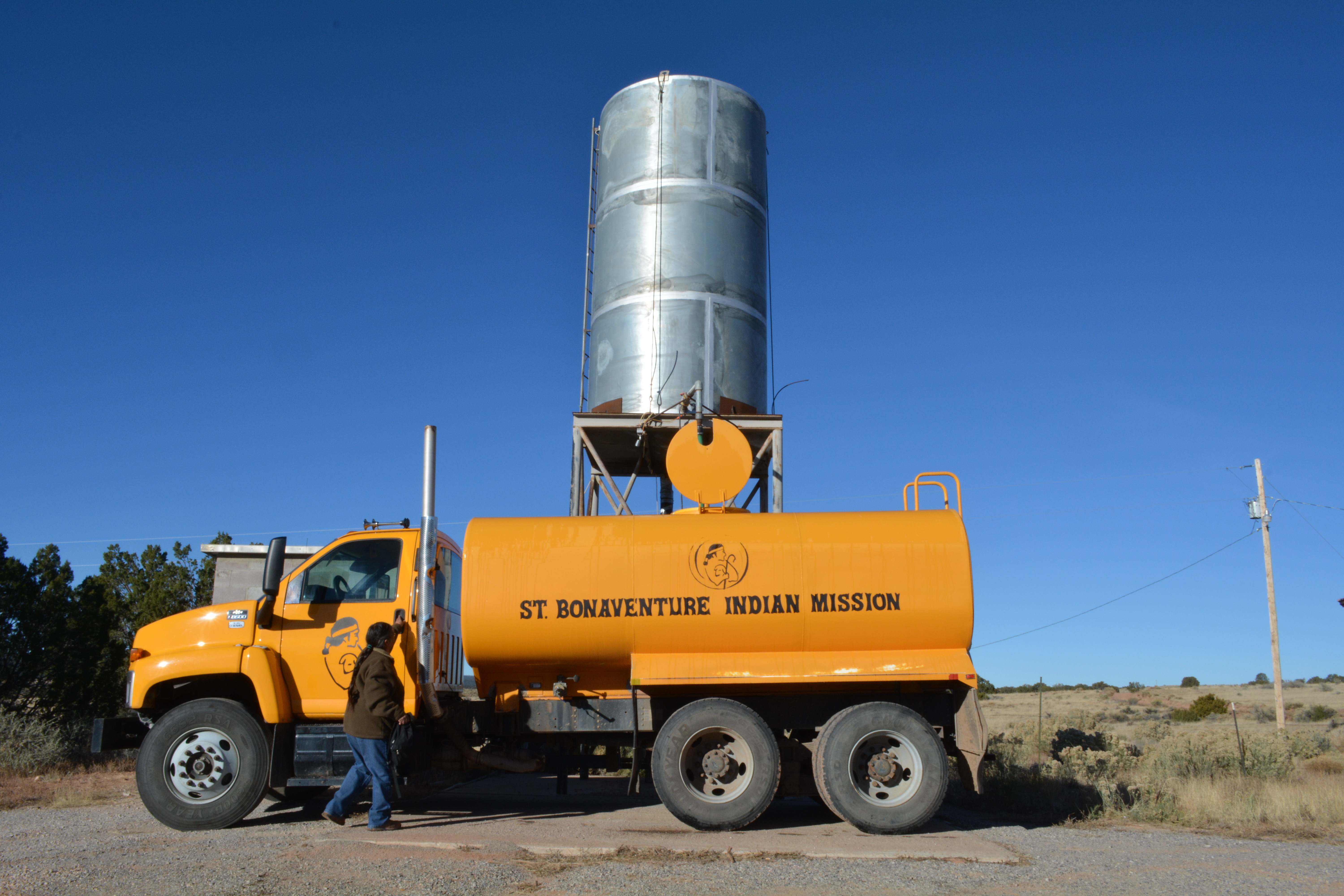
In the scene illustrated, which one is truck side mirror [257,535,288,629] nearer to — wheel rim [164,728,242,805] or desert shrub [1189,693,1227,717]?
wheel rim [164,728,242,805]

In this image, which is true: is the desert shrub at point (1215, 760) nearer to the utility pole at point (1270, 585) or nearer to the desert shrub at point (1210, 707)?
the utility pole at point (1270, 585)

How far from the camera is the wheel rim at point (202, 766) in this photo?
28.3 feet

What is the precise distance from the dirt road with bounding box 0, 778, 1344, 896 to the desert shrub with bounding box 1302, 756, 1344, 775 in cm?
689

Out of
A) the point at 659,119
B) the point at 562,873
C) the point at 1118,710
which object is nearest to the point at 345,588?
the point at 562,873

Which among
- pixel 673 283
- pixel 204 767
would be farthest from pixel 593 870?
pixel 673 283

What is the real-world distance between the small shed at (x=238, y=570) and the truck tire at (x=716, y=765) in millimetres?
7137

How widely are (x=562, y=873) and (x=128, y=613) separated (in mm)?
15636

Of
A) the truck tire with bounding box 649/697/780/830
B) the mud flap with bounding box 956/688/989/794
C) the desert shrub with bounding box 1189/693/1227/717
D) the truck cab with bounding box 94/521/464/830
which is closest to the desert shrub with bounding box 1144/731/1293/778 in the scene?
the mud flap with bounding box 956/688/989/794

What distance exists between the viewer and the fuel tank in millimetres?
8695

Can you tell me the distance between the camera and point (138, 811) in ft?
33.0

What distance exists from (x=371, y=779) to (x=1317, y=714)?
31.4 meters

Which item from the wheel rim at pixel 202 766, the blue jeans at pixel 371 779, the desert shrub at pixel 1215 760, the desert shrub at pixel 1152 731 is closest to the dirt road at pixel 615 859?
the blue jeans at pixel 371 779

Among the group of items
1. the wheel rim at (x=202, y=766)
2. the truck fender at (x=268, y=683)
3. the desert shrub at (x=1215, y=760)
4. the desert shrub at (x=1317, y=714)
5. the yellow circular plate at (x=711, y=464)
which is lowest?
the desert shrub at (x=1317, y=714)

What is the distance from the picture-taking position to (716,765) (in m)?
8.62
